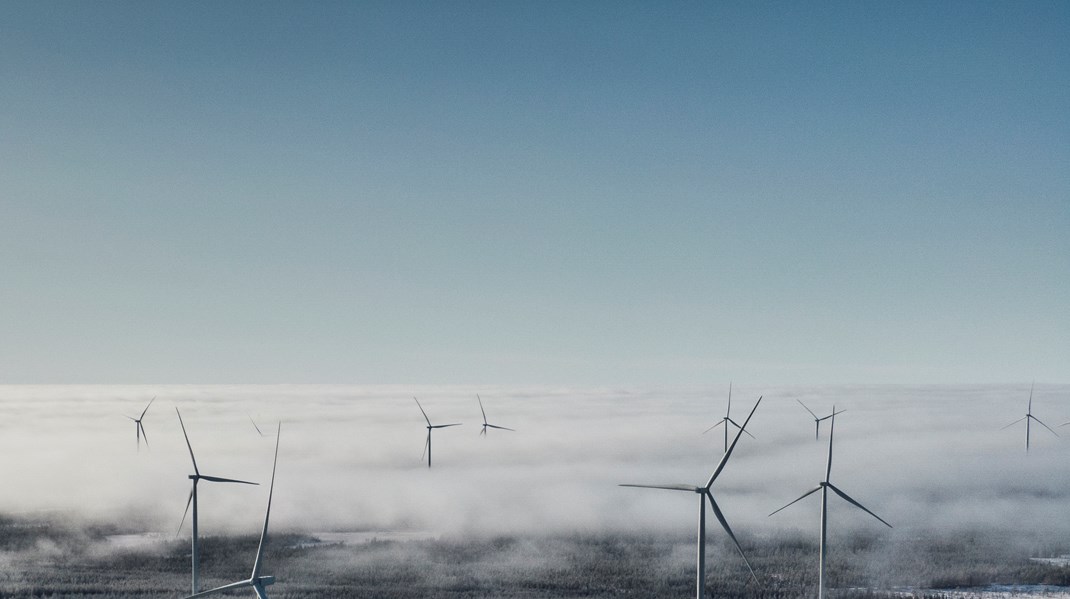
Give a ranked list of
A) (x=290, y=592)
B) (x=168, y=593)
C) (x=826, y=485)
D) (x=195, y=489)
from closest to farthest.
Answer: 1. (x=826, y=485)
2. (x=195, y=489)
3. (x=168, y=593)
4. (x=290, y=592)

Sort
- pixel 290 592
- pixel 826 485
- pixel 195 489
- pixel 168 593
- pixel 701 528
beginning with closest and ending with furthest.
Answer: pixel 701 528 → pixel 826 485 → pixel 195 489 → pixel 168 593 → pixel 290 592

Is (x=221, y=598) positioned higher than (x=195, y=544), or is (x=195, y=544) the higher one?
(x=195, y=544)

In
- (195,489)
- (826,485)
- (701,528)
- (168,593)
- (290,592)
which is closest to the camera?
(701,528)

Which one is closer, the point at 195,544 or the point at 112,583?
the point at 195,544

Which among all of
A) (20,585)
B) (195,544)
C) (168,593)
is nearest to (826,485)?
(195,544)

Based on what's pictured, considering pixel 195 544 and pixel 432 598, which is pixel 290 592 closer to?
pixel 432 598

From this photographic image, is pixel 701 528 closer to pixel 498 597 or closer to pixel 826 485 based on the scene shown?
pixel 826 485

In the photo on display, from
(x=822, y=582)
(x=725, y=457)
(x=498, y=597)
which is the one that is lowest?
(x=498, y=597)

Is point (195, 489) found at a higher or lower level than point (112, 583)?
higher

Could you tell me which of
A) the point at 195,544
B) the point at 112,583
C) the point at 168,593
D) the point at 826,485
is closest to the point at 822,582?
the point at 826,485
